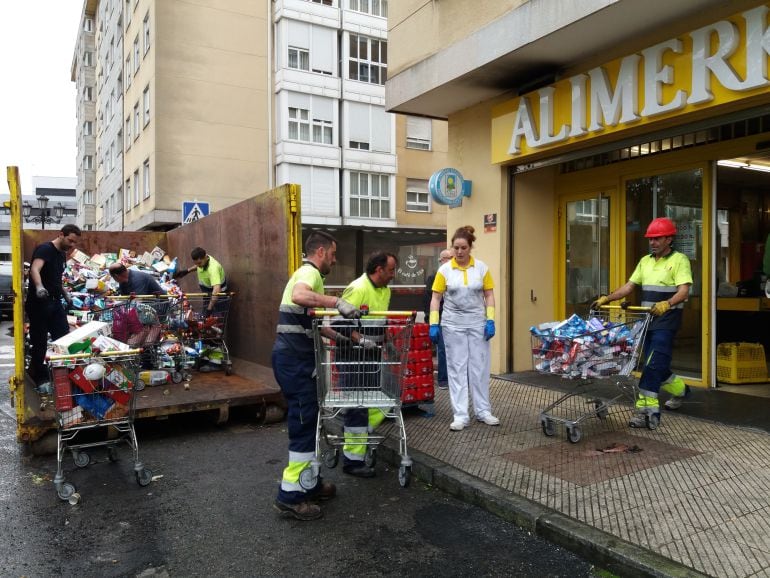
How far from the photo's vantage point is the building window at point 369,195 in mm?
30750

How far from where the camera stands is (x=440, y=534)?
3996mm

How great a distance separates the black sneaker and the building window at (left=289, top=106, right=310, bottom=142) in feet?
86.0

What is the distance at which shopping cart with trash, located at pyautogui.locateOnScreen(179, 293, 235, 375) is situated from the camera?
8172 millimetres

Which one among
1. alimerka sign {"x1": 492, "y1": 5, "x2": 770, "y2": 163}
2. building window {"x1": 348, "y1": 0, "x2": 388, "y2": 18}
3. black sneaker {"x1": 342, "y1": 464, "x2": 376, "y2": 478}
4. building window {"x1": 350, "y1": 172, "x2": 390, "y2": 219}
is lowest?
black sneaker {"x1": 342, "y1": 464, "x2": 376, "y2": 478}

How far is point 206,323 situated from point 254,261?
111 centimetres

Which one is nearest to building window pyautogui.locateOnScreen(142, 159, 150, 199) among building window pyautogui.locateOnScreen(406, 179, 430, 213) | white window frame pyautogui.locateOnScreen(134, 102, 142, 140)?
white window frame pyautogui.locateOnScreen(134, 102, 142, 140)

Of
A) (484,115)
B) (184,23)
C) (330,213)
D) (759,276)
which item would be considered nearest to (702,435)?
(759,276)

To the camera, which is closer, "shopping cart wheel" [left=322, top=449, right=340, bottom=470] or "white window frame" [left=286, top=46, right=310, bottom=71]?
"shopping cart wheel" [left=322, top=449, right=340, bottom=470]

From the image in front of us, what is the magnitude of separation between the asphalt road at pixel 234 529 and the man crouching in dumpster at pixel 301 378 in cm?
15

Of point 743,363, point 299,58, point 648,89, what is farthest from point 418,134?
point 648,89

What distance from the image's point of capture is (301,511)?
4172mm

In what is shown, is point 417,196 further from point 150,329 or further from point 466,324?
point 466,324

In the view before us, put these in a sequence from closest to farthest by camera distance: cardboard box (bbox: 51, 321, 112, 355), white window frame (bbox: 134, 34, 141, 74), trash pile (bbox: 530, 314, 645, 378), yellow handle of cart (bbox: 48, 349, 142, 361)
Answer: yellow handle of cart (bbox: 48, 349, 142, 361) < cardboard box (bbox: 51, 321, 112, 355) < trash pile (bbox: 530, 314, 645, 378) < white window frame (bbox: 134, 34, 141, 74)

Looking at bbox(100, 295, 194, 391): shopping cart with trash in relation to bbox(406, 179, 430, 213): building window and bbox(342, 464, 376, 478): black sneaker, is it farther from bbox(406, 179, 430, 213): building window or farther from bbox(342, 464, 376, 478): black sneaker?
bbox(406, 179, 430, 213): building window
